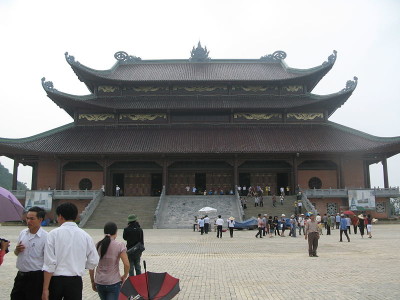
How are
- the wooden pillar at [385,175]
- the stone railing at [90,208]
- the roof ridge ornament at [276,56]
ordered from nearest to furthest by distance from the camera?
the stone railing at [90,208] < the wooden pillar at [385,175] < the roof ridge ornament at [276,56]

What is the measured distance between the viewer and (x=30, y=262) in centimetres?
523

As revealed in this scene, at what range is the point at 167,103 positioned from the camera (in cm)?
4191

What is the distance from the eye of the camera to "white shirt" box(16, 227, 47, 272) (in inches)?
206

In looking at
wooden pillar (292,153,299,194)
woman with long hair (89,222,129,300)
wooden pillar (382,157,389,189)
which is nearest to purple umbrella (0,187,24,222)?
woman with long hair (89,222,129,300)

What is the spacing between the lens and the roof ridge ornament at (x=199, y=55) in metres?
51.0

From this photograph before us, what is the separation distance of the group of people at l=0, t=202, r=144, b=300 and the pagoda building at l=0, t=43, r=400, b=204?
3064 cm

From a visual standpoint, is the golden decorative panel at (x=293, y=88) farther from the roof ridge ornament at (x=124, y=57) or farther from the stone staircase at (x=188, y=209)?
the roof ridge ornament at (x=124, y=57)

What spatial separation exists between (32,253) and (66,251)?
0.68 metres

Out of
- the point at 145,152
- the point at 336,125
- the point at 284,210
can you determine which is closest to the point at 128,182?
the point at 145,152

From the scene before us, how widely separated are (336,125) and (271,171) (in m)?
8.37

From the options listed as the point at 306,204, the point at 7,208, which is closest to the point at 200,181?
the point at 306,204

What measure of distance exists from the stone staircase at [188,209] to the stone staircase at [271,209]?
1.15 meters

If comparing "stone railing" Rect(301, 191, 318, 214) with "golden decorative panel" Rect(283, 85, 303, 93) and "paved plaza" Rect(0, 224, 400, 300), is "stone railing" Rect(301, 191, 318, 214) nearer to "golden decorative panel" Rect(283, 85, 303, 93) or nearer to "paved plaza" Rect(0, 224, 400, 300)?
"paved plaza" Rect(0, 224, 400, 300)

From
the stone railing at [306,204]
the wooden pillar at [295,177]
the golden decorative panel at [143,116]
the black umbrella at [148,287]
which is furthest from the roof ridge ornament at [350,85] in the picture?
the black umbrella at [148,287]
